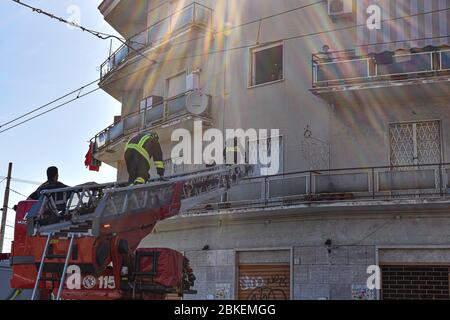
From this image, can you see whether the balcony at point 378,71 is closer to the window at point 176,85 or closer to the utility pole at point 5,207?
the window at point 176,85

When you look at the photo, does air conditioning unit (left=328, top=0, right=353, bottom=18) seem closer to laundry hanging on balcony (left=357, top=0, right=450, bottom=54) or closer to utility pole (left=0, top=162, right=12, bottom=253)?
laundry hanging on balcony (left=357, top=0, right=450, bottom=54)

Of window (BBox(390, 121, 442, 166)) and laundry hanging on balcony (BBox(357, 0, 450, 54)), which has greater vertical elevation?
laundry hanging on balcony (BBox(357, 0, 450, 54))

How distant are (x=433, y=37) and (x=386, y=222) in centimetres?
546

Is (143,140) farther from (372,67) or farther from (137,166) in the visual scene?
(372,67)

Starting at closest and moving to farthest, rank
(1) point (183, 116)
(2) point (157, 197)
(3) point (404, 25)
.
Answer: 1. (2) point (157, 197)
2. (3) point (404, 25)
3. (1) point (183, 116)

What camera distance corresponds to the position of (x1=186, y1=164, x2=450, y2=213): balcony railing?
16000 millimetres

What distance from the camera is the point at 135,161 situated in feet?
30.2

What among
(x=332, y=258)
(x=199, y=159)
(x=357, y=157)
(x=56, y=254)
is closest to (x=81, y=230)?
(x=56, y=254)

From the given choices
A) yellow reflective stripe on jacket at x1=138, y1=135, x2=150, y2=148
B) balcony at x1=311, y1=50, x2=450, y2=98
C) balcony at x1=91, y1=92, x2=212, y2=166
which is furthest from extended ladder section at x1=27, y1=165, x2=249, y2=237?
balcony at x1=91, y1=92, x2=212, y2=166

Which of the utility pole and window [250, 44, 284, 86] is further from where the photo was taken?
the utility pole

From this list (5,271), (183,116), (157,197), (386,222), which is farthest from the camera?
(183,116)

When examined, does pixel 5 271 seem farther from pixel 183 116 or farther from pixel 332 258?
pixel 183 116

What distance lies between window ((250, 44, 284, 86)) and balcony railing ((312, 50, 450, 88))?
6.52 feet

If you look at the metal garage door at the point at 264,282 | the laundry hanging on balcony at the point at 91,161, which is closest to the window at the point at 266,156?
the metal garage door at the point at 264,282
